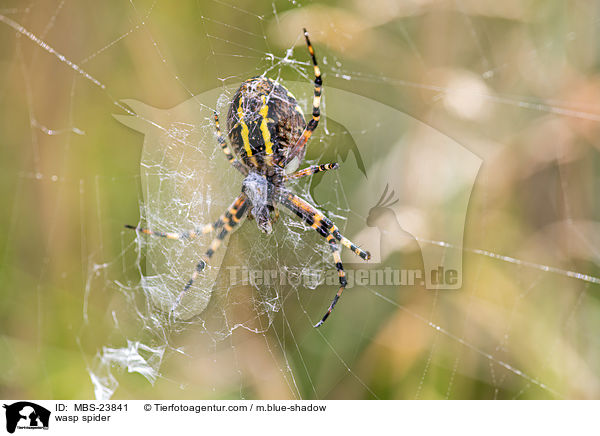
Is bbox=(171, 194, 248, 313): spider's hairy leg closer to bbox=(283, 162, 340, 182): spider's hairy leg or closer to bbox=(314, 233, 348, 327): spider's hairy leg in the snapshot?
bbox=(283, 162, 340, 182): spider's hairy leg

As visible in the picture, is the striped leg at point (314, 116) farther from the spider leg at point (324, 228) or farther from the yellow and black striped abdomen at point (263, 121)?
the spider leg at point (324, 228)

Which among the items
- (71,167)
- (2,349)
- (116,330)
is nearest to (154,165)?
(71,167)

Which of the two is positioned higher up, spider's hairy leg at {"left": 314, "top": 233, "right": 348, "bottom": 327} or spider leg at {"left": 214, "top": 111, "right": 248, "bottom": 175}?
spider leg at {"left": 214, "top": 111, "right": 248, "bottom": 175}

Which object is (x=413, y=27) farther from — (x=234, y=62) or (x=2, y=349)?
(x=2, y=349)
